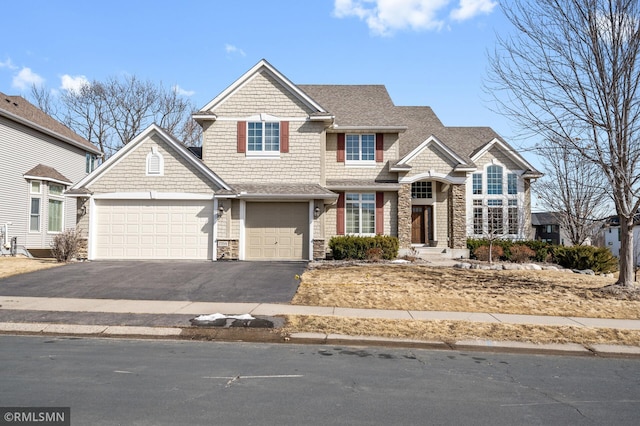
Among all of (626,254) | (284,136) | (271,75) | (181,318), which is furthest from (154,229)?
(626,254)

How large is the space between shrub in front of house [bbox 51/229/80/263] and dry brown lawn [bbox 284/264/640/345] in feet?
30.5

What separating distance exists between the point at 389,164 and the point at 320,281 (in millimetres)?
10506

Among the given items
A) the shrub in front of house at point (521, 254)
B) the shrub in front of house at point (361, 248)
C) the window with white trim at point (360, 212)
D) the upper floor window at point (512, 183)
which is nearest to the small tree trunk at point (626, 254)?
the shrub in front of house at point (521, 254)

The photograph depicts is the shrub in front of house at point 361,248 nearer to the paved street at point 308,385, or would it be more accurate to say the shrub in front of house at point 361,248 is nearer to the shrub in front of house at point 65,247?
the shrub in front of house at point 65,247

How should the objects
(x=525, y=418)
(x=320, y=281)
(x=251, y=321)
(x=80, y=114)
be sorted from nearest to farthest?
(x=525, y=418)
(x=251, y=321)
(x=320, y=281)
(x=80, y=114)

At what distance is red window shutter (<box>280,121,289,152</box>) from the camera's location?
21047mm

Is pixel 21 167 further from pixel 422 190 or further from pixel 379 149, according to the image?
pixel 422 190

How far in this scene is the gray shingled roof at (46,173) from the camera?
25.0 m

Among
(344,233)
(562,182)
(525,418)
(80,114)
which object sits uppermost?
(80,114)

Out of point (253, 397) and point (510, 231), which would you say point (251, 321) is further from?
point (510, 231)

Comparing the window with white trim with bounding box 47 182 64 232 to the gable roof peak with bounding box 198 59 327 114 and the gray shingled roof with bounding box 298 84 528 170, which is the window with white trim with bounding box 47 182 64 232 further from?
the gray shingled roof with bounding box 298 84 528 170

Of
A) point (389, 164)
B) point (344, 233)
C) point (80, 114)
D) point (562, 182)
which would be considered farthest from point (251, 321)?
point (80, 114)

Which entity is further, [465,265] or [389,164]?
[389,164]

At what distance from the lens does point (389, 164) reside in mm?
23469
